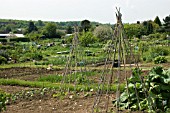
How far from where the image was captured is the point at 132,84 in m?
9.11

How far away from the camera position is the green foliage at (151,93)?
8367 millimetres

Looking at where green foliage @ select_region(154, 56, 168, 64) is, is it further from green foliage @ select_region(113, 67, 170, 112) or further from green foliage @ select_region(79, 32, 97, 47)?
green foliage @ select_region(79, 32, 97, 47)

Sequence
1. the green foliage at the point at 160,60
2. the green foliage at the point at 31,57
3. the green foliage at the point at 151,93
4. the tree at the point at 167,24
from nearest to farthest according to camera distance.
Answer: the green foliage at the point at 151,93 < the green foliage at the point at 160,60 < the green foliage at the point at 31,57 < the tree at the point at 167,24

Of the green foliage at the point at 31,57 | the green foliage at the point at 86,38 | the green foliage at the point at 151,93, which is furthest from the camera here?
the green foliage at the point at 86,38

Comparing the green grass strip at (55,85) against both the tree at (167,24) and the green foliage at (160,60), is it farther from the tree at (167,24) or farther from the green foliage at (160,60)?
the tree at (167,24)

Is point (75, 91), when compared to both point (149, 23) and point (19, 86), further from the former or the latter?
point (149, 23)

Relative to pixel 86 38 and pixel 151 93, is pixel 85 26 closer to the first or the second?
pixel 86 38

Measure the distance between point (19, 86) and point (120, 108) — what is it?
8.26 metres

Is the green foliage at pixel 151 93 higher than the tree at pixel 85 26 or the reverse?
the reverse

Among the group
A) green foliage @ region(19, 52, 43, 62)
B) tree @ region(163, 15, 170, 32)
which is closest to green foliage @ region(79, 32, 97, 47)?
green foliage @ region(19, 52, 43, 62)

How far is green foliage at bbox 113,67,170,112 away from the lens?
8367 mm

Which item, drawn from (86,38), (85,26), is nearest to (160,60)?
(86,38)

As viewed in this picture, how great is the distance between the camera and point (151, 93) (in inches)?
331

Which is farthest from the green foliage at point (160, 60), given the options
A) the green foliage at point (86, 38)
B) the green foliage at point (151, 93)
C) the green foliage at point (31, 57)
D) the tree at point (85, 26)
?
the tree at point (85, 26)
